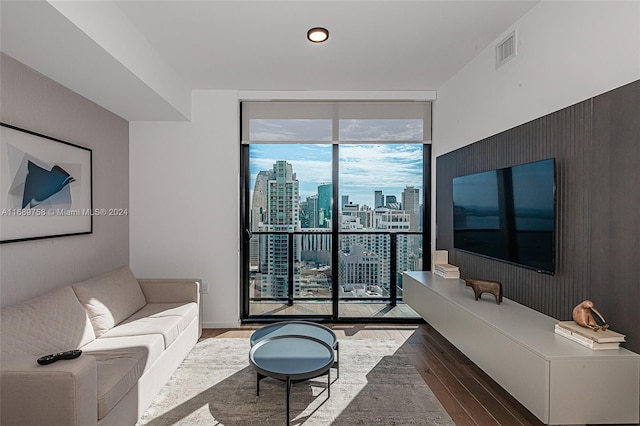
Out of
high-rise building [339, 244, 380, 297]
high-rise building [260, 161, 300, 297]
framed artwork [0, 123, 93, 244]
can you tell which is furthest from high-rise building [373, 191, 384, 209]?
framed artwork [0, 123, 93, 244]

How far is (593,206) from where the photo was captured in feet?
6.77

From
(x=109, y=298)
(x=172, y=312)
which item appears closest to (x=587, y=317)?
(x=172, y=312)

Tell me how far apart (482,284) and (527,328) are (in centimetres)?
67

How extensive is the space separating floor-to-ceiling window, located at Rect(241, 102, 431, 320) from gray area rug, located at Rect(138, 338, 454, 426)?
4.11ft

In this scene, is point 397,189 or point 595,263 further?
point 397,189

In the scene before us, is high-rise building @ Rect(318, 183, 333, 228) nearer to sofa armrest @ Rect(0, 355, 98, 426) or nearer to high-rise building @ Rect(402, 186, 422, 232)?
high-rise building @ Rect(402, 186, 422, 232)

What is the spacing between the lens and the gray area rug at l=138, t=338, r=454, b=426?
93.0 inches

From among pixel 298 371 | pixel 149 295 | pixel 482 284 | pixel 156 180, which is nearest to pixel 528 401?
pixel 482 284

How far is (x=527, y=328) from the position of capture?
220 cm

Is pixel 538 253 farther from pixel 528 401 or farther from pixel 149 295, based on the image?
pixel 149 295

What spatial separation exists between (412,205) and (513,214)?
1878mm

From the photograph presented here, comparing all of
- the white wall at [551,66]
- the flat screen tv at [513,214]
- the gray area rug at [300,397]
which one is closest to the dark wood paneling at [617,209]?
the white wall at [551,66]

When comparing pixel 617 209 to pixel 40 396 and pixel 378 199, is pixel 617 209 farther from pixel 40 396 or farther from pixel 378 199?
pixel 40 396

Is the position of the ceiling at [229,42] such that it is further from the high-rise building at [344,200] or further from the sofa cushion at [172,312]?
the sofa cushion at [172,312]
